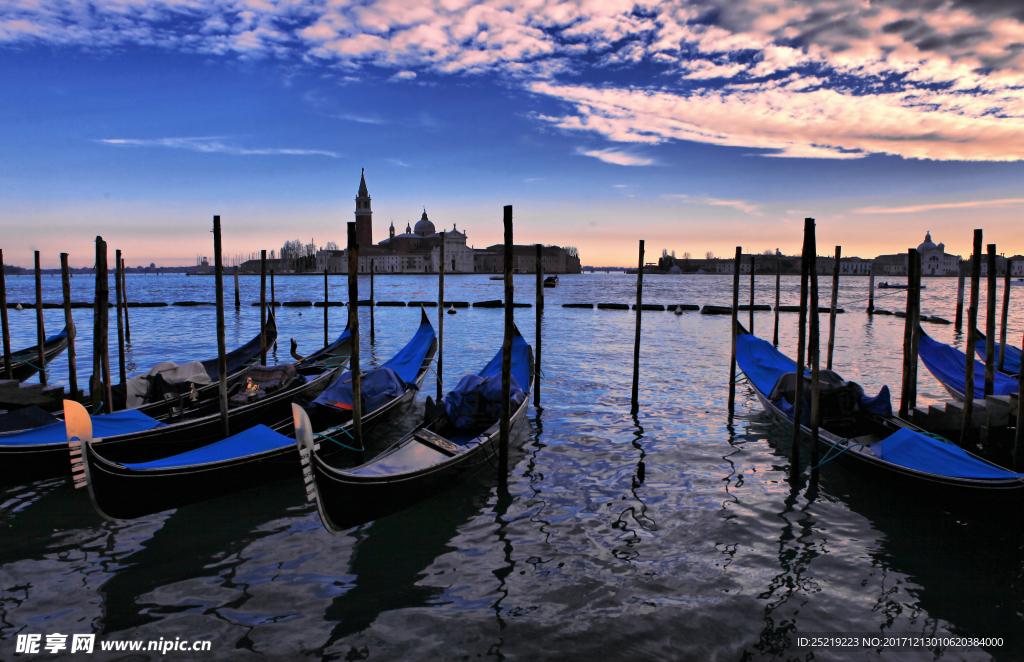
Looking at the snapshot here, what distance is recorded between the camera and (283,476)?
487cm

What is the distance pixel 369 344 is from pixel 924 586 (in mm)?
13658

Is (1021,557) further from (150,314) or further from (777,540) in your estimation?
(150,314)

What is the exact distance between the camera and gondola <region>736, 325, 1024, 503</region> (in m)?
4.00

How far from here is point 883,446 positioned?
4.67 m

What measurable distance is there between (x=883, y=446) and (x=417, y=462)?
12.4ft

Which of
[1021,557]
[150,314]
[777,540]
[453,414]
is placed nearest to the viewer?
[1021,557]

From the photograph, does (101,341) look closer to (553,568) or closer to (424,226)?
(553,568)

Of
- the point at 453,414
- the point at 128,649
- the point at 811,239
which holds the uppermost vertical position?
the point at 811,239

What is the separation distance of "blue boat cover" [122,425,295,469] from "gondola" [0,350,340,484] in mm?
432

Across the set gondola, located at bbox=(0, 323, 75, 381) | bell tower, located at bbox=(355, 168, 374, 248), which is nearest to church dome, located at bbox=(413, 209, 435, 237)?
bell tower, located at bbox=(355, 168, 374, 248)

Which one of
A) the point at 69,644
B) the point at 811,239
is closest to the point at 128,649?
the point at 69,644

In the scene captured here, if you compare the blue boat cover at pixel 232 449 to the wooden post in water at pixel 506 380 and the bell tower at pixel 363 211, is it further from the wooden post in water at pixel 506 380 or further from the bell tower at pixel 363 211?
the bell tower at pixel 363 211

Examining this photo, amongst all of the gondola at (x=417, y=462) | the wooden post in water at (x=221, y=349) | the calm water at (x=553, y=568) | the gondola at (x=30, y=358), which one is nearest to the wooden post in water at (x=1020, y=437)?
the calm water at (x=553, y=568)

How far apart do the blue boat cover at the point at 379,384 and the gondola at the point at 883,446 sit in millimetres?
4441
